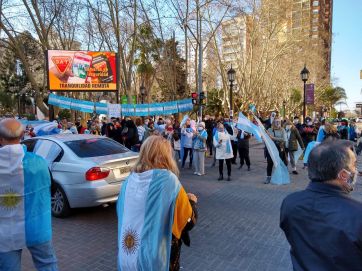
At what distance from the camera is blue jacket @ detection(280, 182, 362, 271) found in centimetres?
156

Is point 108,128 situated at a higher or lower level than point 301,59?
lower

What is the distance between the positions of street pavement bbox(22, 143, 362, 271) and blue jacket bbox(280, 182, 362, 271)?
259 centimetres

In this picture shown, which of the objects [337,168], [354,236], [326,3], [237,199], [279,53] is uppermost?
[326,3]

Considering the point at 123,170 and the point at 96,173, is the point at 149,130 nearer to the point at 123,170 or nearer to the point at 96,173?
the point at 123,170

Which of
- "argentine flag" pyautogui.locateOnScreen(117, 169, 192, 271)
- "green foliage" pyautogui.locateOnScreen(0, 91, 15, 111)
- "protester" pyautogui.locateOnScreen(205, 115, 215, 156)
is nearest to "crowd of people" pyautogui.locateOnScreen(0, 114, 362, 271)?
"argentine flag" pyautogui.locateOnScreen(117, 169, 192, 271)

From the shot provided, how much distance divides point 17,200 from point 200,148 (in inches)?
302

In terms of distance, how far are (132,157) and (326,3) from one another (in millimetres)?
112683

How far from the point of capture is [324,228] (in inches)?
64.5

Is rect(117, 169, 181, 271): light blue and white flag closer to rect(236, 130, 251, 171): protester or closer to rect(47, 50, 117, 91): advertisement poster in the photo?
rect(236, 130, 251, 171): protester

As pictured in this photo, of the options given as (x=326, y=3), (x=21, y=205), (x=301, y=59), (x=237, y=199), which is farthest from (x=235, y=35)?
(x=326, y=3)

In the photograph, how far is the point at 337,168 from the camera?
5.71 feet

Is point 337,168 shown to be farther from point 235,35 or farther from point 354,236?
point 235,35

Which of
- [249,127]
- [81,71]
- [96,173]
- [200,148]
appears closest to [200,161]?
[200,148]

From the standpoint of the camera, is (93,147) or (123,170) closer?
(123,170)
